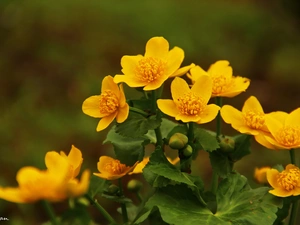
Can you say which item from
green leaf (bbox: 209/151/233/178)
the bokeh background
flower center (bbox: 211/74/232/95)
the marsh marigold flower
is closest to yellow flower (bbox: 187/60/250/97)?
flower center (bbox: 211/74/232/95)

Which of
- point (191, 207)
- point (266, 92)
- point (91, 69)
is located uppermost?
point (191, 207)

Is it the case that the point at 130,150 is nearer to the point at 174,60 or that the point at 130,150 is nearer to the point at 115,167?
the point at 115,167

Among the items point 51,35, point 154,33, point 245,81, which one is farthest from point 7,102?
point 245,81

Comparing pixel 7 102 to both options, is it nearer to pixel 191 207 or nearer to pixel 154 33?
pixel 154 33

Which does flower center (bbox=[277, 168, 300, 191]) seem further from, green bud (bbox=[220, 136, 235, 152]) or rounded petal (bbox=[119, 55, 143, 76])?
rounded petal (bbox=[119, 55, 143, 76])

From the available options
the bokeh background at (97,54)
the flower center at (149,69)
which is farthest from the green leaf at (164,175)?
the bokeh background at (97,54)

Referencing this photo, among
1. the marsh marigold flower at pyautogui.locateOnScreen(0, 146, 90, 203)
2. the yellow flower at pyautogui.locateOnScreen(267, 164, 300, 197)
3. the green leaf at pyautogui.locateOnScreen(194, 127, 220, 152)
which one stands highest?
the marsh marigold flower at pyautogui.locateOnScreen(0, 146, 90, 203)

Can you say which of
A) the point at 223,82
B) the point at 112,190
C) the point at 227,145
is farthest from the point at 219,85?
the point at 112,190
